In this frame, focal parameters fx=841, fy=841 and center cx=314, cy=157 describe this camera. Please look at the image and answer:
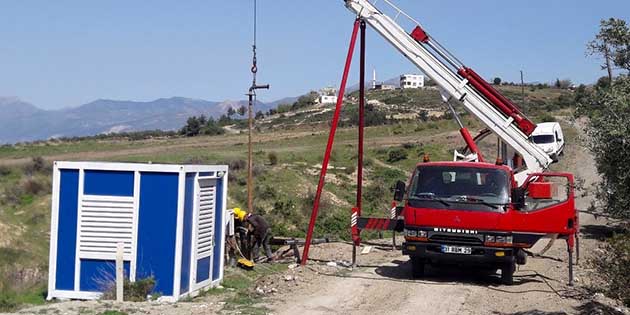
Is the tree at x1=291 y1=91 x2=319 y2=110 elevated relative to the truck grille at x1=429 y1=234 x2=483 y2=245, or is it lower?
elevated

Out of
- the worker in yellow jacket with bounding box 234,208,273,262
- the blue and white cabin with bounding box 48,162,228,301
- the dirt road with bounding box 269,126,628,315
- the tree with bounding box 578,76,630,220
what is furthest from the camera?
the worker in yellow jacket with bounding box 234,208,273,262

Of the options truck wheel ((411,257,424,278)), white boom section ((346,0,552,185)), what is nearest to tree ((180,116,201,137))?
white boom section ((346,0,552,185))

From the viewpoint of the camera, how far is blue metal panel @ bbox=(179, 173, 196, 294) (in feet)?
43.3

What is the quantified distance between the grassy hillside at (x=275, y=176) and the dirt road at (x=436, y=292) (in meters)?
4.70

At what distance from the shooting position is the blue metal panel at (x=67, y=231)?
13023 millimetres

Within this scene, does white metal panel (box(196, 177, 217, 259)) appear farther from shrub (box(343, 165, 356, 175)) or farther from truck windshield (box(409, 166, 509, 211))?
shrub (box(343, 165, 356, 175))

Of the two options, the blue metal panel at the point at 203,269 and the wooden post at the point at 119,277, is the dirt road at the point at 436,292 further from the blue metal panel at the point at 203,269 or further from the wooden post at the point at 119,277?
the wooden post at the point at 119,277

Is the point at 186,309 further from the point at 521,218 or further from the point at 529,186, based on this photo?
the point at 529,186

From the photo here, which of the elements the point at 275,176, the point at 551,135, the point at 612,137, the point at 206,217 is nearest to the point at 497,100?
the point at 206,217

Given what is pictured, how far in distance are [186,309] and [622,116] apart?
6824 millimetres

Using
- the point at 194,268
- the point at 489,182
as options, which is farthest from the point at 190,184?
the point at 489,182

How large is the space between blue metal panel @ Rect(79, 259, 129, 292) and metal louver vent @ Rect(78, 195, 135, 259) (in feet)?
0.33

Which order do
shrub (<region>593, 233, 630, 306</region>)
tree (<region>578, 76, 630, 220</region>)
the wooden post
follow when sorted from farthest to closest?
the wooden post
shrub (<region>593, 233, 630, 306</region>)
tree (<region>578, 76, 630, 220</region>)

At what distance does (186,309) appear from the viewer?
Result: 1223cm
